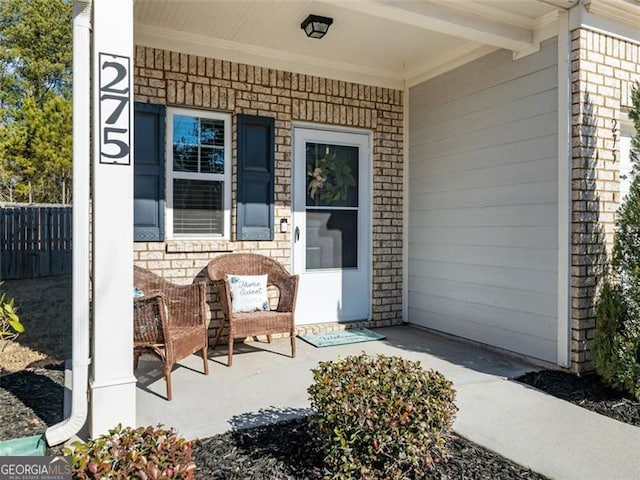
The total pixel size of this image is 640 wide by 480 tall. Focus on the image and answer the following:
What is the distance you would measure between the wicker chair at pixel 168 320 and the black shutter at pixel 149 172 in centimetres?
40

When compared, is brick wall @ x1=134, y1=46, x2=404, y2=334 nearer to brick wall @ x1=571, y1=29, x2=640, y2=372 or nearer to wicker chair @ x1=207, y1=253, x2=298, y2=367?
wicker chair @ x1=207, y1=253, x2=298, y2=367

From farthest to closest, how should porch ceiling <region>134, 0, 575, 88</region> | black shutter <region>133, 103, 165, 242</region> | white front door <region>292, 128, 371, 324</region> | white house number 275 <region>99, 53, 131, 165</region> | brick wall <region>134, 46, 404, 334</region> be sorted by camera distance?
white front door <region>292, 128, 371, 324</region>, brick wall <region>134, 46, 404, 334</region>, black shutter <region>133, 103, 165, 242</region>, porch ceiling <region>134, 0, 575, 88</region>, white house number 275 <region>99, 53, 131, 165</region>

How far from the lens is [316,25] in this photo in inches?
148

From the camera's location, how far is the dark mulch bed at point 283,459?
209cm

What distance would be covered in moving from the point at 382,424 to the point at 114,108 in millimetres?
1897

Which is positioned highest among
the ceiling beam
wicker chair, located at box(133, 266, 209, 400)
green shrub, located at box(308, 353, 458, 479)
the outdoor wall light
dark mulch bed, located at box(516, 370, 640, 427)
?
the outdoor wall light

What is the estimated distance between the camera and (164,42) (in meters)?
4.07

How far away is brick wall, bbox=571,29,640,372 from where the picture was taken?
348cm

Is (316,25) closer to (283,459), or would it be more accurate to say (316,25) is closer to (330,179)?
(330,179)

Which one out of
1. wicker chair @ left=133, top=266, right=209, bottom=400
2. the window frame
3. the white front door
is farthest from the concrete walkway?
the window frame

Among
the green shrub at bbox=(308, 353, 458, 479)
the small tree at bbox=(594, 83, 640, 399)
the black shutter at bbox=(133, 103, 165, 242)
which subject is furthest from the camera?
the black shutter at bbox=(133, 103, 165, 242)

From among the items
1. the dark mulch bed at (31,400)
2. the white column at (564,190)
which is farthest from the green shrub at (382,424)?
the white column at (564,190)

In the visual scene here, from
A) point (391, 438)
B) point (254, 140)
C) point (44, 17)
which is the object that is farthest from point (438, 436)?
point (44, 17)

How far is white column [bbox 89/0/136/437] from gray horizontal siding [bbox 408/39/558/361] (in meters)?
3.06
